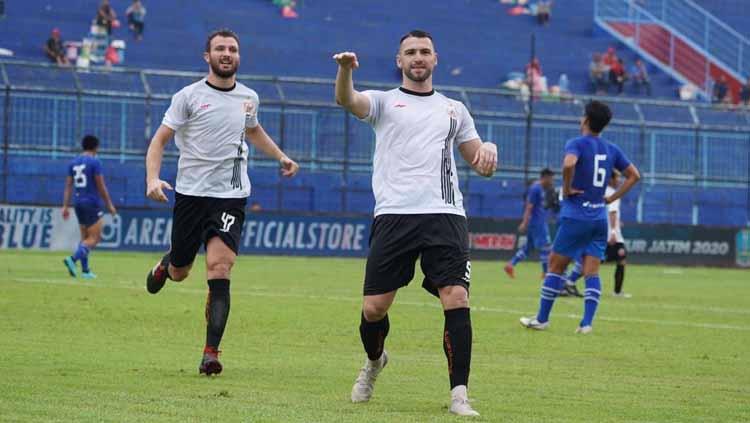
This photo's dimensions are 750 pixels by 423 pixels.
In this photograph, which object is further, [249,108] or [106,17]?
[106,17]

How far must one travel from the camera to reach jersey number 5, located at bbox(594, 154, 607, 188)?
Answer: 16.4 metres

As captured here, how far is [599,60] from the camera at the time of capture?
4772 cm

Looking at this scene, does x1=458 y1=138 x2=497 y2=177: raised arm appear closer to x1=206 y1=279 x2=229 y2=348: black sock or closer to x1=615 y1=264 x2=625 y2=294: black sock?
x1=206 y1=279 x2=229 y2=348: black sock

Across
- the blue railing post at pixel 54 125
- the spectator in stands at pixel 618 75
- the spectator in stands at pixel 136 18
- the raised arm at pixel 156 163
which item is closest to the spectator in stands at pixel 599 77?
the spectator in stands at pixel 618 75

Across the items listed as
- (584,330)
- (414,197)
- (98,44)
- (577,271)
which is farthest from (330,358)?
(98,44)

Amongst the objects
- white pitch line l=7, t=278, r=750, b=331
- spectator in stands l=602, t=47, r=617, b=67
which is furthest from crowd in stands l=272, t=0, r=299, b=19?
white pitch line l=7, t=278, r=750, b=331

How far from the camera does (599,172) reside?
16375mm

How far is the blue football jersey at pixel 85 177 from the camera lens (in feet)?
81.3

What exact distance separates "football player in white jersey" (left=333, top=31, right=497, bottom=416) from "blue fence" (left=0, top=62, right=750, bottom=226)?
24.9 metres

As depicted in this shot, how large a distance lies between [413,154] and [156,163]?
99.0 inches

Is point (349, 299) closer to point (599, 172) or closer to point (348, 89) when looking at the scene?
point (599, 172)

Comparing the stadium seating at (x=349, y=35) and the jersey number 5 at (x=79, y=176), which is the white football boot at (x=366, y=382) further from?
the stadium seating at (x=349, y=35)

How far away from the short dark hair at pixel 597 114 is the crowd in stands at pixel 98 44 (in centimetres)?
2430

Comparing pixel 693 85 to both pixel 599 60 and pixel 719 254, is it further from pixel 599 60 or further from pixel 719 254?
pixel 719 254
